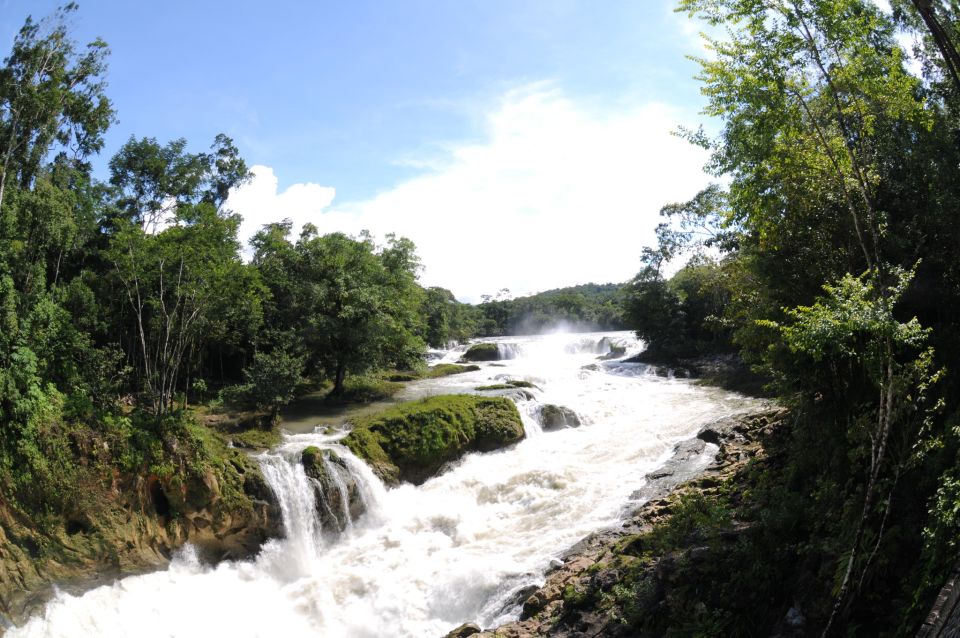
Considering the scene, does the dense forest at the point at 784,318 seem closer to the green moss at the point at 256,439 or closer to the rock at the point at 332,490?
the green moss at the point at 256,439

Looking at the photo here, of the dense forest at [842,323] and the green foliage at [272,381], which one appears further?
the green foliage at [272,381]

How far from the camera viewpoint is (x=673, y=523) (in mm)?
7879

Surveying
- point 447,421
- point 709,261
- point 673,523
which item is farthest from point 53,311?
point 709,261

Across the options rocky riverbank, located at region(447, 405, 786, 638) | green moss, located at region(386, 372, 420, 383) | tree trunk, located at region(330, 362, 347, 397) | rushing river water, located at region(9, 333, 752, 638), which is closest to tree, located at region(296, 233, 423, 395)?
tree trunk, located at region(330, 362, 347, 397)

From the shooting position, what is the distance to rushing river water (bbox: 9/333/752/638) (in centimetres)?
812

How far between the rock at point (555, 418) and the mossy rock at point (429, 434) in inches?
43.1

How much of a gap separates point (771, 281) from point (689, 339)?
25.3 m

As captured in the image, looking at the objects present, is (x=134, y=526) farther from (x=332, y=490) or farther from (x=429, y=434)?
(x=429, y=434)

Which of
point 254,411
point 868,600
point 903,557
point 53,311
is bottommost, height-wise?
point 868,600

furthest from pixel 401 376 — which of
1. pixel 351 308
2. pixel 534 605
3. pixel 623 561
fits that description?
Answer: pixel 623 561

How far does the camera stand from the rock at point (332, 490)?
10695 millimetres

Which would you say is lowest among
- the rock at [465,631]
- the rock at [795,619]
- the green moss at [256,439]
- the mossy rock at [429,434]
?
the rock at [465,631]

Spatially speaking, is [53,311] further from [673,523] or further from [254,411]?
[673,523]

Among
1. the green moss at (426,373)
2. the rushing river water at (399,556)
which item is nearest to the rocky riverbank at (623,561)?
the rushing river water at (399,556)
